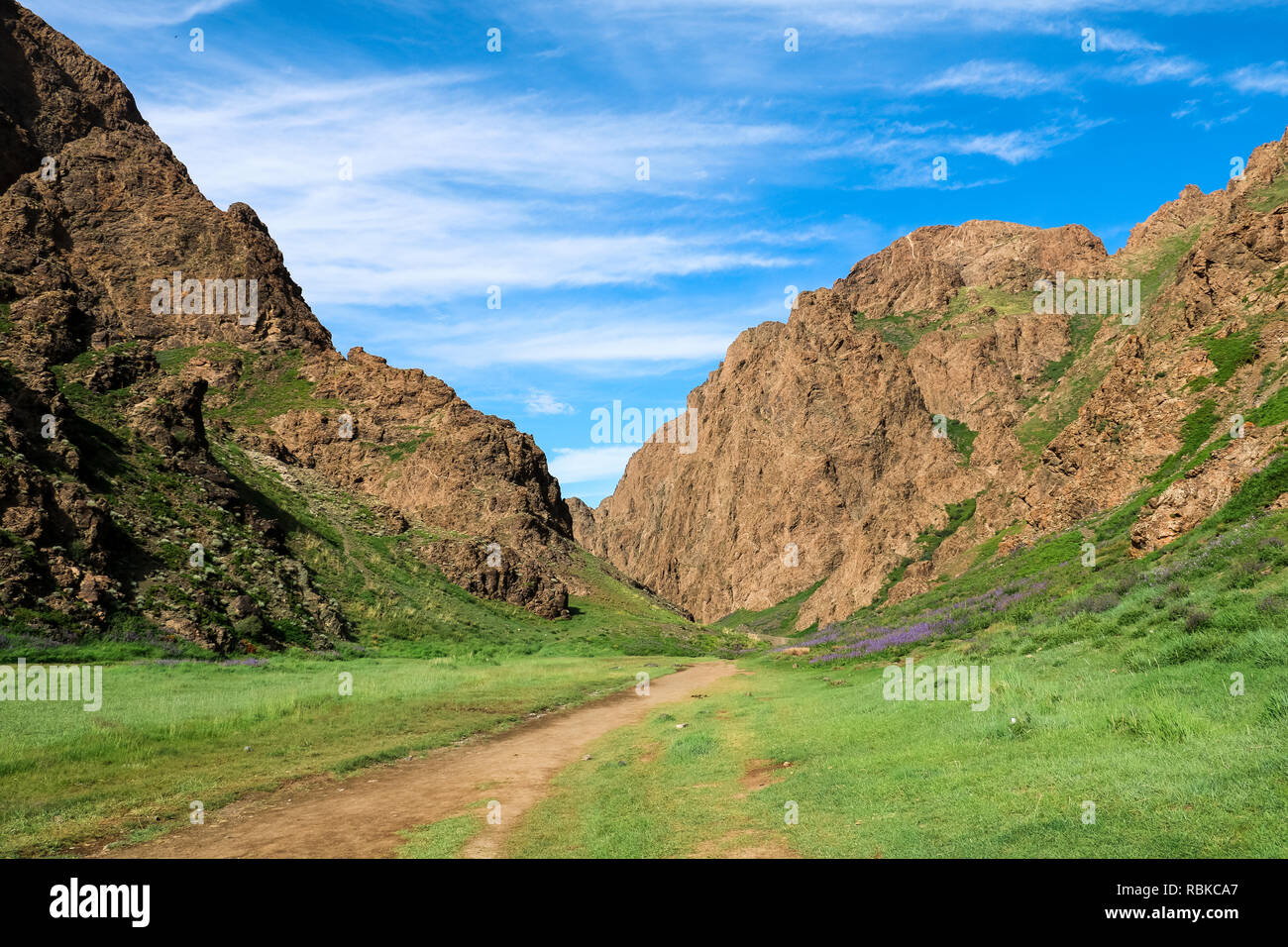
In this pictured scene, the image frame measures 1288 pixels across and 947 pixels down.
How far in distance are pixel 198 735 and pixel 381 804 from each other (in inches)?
329

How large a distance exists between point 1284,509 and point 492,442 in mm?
91024

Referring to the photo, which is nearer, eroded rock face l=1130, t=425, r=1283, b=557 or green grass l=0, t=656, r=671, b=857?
green grass l=0, t=656, r=671, b=857

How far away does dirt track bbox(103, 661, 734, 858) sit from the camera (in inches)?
441

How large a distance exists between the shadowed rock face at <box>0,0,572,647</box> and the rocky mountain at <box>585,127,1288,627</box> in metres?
54.9

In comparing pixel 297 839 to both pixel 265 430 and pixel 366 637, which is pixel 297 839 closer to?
pixel 366 637

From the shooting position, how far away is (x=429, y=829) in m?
12.0

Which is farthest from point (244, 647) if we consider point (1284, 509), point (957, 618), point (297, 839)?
point (1284, 509)

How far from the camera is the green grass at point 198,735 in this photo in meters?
13.1

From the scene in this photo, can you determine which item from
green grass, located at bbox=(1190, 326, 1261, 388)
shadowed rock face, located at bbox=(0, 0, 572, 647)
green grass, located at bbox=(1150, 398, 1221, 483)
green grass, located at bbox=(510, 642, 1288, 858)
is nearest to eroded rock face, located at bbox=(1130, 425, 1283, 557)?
green grass, located at bbox=(1150, 398, 1221, 483)

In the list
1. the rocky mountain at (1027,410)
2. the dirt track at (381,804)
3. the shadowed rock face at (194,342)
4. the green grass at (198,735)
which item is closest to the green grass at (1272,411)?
the rocky mountain at (1027,410)

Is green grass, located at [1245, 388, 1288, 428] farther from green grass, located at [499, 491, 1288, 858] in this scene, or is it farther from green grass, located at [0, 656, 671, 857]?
green grass, located at [0, 656, 671, 857]

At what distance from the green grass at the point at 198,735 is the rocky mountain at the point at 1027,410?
29825mm
